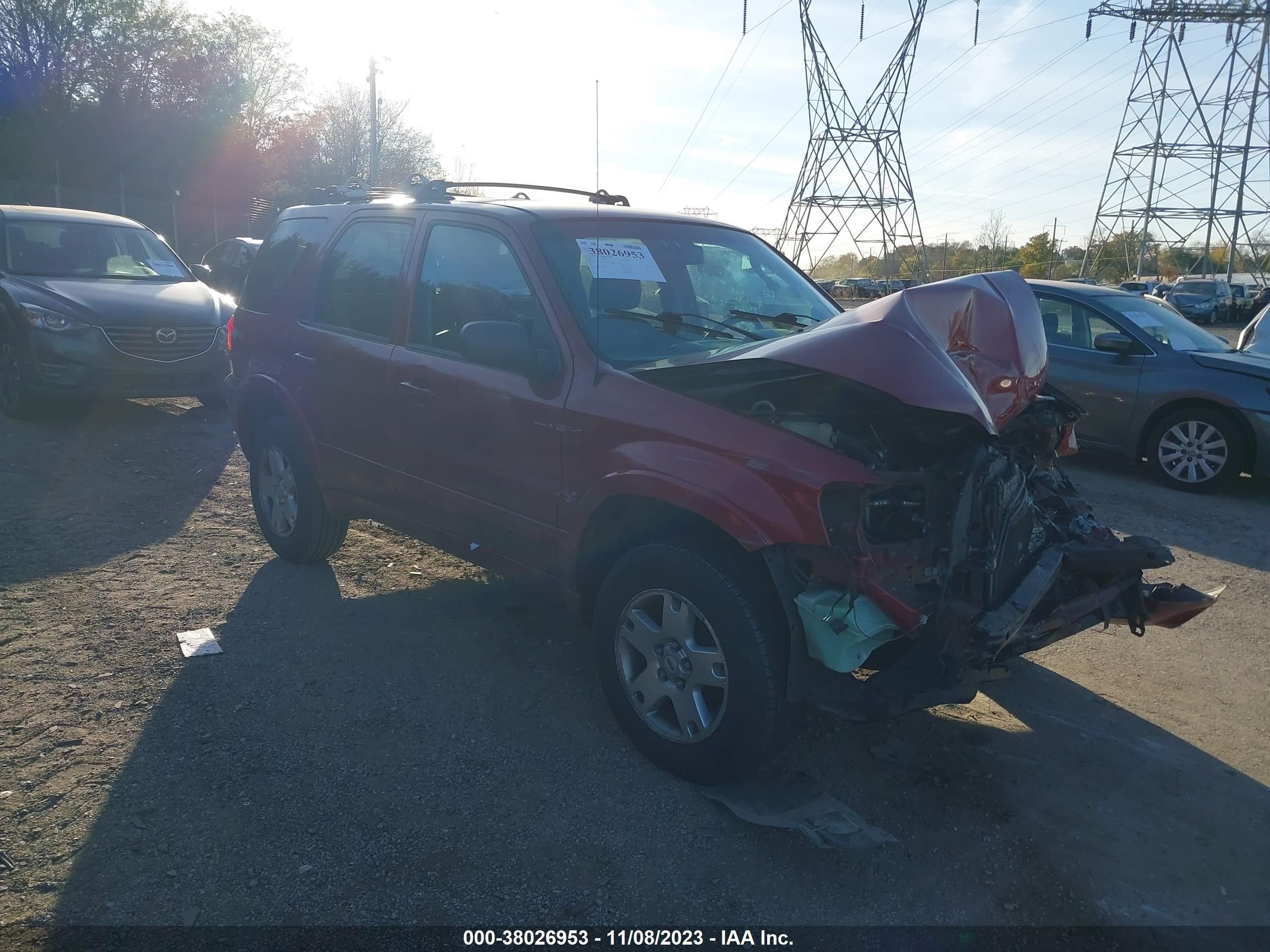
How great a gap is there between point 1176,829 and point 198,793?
3429 mm

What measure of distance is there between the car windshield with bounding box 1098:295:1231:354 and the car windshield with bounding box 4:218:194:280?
961 centimetres

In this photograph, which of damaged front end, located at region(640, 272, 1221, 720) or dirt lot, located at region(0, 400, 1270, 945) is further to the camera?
damaged front end, located at region(640, 272, 1221, 720)

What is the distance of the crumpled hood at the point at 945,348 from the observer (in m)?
2.99

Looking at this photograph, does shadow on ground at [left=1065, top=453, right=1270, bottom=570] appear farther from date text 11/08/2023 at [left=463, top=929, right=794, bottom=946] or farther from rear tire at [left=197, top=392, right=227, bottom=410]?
rear tire at [left=197, top=392, right=227, bottom=410]

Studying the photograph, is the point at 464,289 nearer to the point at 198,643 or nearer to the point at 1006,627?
the point at 198,643

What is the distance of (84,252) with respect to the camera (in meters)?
→ 10.0

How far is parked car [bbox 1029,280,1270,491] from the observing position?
7.88m

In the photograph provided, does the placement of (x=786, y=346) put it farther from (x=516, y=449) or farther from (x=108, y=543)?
(x=108, y=543)

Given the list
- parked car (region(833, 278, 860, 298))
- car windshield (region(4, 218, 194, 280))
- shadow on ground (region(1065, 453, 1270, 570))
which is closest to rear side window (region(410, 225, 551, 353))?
shadow on ground (region(1065, 453, 1270, 570))

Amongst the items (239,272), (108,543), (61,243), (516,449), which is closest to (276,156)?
(239,272)

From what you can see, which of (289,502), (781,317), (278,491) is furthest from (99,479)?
(781,317)

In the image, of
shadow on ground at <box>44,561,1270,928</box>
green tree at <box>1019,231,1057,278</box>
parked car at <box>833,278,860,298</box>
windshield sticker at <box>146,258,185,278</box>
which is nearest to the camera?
shadow on ground at <box>44,561,1270,928</box>

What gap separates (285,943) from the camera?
2697mm

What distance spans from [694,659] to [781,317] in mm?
1805
